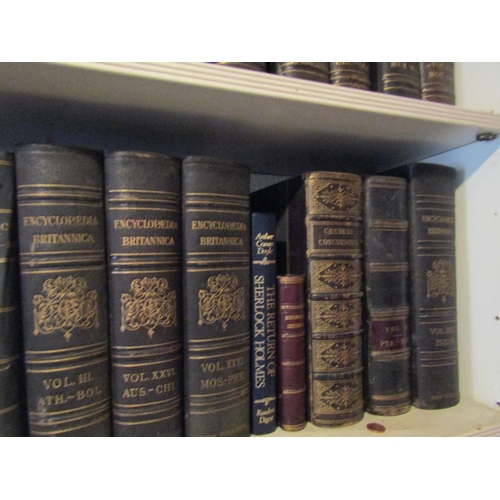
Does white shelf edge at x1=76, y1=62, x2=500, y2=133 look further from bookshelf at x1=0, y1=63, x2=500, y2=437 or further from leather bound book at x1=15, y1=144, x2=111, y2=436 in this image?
leather bound book at x1=15, y1=144, x2=111, y2=436

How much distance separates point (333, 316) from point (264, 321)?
104 millimetres

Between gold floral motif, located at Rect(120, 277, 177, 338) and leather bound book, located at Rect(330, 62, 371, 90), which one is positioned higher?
leather bound book, located at Rect(330, 62, 371, 90)

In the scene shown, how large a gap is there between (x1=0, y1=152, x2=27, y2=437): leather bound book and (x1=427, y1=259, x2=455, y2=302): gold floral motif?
0.59 metres

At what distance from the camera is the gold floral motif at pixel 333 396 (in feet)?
1.64

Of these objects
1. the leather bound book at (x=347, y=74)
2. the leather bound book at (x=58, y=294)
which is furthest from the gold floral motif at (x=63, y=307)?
the leather bound book at (x=347, y=74)

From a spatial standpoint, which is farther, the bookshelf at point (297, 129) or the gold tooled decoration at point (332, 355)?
the gold tooled decoration at point (332, 355)

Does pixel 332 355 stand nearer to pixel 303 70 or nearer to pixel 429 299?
pixel 429 299

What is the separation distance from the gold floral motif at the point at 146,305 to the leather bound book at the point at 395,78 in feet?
1.45

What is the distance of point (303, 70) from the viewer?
1.55 feet

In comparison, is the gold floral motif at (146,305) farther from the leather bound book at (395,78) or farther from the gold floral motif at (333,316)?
the leather bound book at (395,78)

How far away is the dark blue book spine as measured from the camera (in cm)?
48

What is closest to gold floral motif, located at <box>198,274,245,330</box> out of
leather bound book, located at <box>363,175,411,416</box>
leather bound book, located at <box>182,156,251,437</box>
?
leather bound book, located at <box>182,156,251,437</box>

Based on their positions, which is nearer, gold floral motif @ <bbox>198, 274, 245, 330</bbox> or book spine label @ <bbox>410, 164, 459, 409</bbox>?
gold floral motif @ <bbox>198, 274, 245, 330</bbox>
